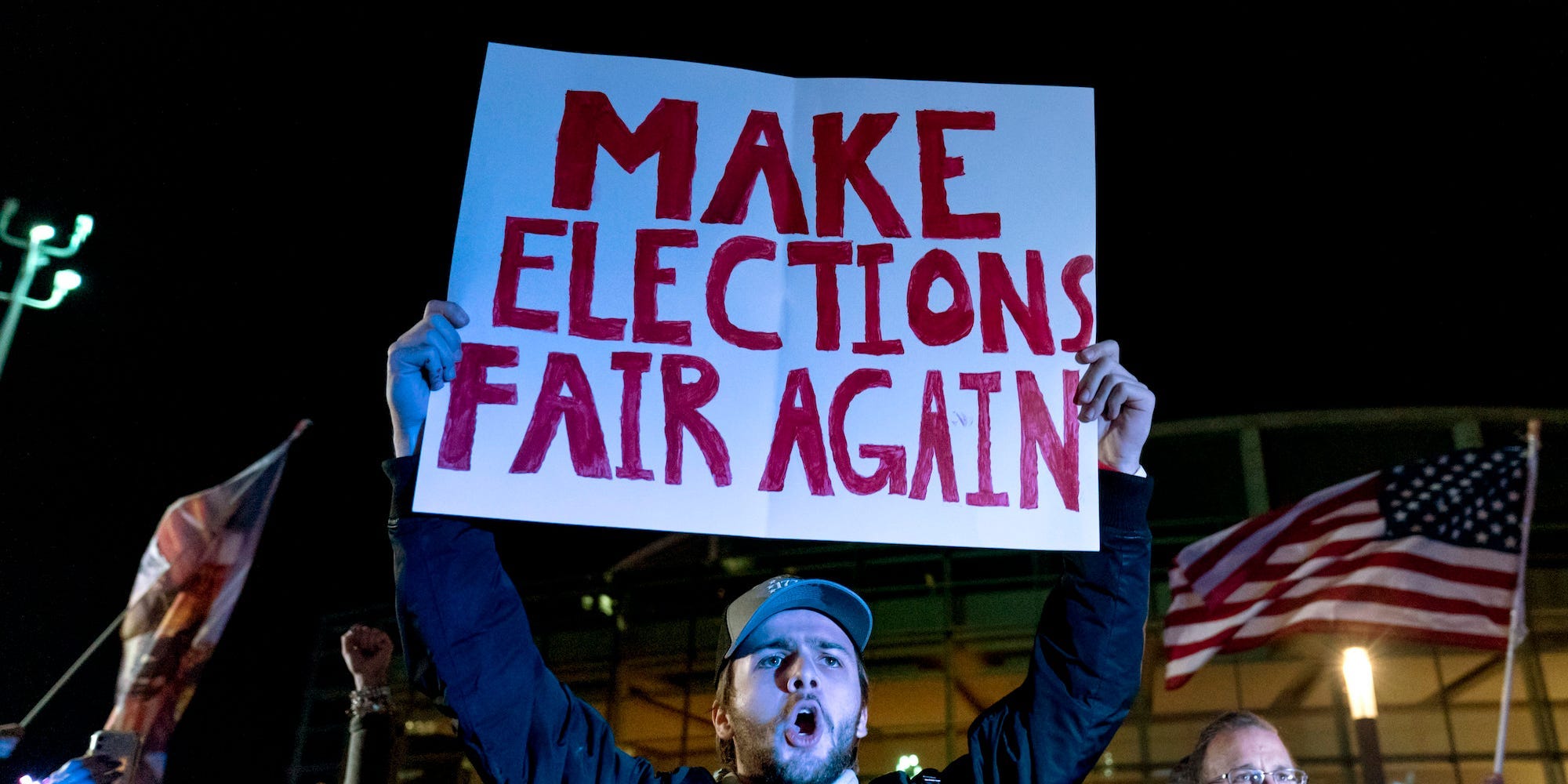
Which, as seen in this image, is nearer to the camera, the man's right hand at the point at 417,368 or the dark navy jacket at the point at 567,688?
the dark navy jacket at the point at 567,688

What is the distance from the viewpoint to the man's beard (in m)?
2.55

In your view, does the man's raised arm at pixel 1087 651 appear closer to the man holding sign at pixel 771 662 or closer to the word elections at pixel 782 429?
the man holding sign at pixel 771 662

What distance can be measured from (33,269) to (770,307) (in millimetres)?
Result: 10191

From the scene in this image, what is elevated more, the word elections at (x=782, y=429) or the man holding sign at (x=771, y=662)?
the word elections at (x=782, y=429)

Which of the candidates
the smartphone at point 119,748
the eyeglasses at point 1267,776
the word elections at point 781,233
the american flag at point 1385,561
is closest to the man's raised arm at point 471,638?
the word elections at point 781,233

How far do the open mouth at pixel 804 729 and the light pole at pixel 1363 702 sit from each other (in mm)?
5762

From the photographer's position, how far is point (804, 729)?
2.61 m

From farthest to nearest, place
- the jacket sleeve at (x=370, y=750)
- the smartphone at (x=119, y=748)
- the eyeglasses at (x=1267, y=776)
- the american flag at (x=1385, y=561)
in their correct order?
1. the american flag at (x=1385, y=561)
2. the smartphone at (x=119, y=748)
3. the jacket sleeve at (x=370, y=750)
4. the eyeglasses at (x=1267, y=776)

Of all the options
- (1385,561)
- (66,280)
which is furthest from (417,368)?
(66,280)

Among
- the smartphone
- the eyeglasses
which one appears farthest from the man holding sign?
the smartphone

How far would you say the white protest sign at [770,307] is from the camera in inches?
109

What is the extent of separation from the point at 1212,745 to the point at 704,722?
16.6 m

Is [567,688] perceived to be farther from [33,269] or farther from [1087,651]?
[33,269]

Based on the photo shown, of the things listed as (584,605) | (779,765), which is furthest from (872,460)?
(584,605)
